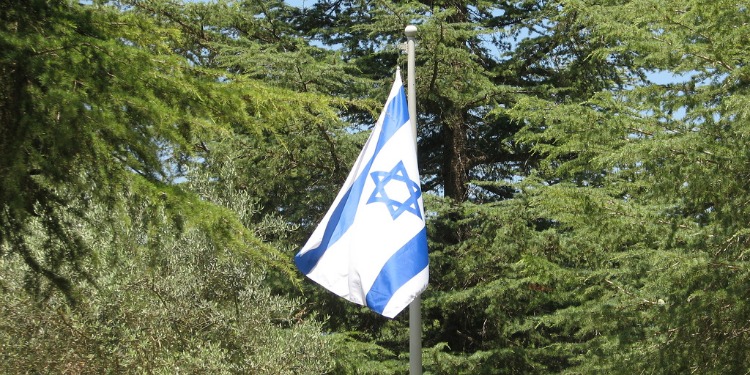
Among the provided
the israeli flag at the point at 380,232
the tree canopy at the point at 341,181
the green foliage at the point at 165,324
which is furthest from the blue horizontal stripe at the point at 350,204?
the green foliage at the point at 165,324

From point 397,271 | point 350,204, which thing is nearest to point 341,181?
point 350,204

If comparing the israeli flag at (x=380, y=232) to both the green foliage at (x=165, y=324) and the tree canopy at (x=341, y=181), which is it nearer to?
the tree canopy at (x=341, y=181)

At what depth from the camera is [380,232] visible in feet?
22.5

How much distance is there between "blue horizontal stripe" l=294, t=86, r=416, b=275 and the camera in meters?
7.17

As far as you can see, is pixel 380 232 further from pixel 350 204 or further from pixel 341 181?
pixel 341 181

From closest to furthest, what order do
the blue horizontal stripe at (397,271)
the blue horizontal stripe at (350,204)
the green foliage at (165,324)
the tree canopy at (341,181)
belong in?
the tree canopy at (341,181) < the blue horizontal stripe at (397,271) < the blue horizontal stripe at (350,204) < the green foliage at (165,324)

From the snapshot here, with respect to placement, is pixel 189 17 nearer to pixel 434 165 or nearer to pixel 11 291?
pixel 434 165

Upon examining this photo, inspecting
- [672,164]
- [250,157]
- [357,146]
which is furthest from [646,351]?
[250,157]

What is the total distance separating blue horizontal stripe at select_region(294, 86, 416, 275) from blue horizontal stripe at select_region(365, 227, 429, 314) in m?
0.56

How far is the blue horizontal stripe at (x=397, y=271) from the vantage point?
6.67 metres

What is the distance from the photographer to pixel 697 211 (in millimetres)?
9812

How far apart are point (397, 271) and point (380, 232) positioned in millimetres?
337

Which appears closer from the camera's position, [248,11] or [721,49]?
[721,49]

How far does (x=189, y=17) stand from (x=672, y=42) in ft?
27.2
